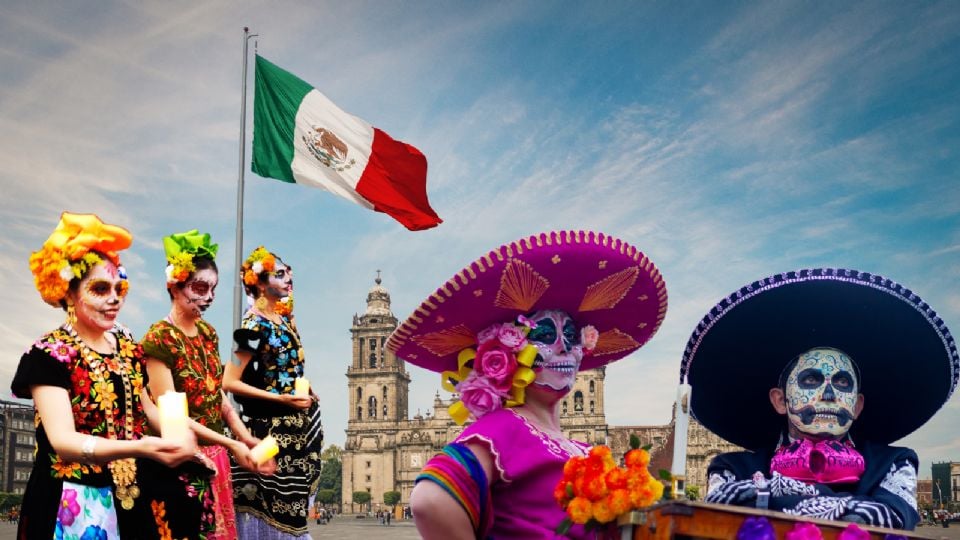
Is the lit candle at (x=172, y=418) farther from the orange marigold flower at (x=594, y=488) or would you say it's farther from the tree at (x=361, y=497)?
the tree at (x=361, y=497)

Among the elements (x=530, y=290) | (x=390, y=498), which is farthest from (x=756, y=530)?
(x=390, y=498)

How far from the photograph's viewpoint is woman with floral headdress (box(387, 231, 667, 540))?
3.27 meters

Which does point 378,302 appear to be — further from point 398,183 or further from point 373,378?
point 398,183

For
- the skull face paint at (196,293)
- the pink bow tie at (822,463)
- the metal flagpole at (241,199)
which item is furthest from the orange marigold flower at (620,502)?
the metal flagpole at (241,199)

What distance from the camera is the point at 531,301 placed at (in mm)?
3729

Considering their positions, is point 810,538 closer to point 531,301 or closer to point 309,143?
point 531,301

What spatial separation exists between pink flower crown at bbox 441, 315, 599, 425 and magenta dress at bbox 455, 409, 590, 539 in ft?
0.60

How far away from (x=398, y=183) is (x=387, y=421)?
91725mm

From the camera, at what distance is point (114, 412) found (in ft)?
13.4

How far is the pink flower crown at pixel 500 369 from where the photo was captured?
3.63 m

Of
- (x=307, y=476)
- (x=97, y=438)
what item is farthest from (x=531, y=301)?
(x=307, y=476)

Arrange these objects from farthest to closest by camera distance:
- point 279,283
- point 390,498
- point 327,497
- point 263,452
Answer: point 327,497, point 390,498, point 279,283, point 263,452

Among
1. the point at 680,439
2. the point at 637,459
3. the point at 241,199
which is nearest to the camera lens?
the point at 680,439

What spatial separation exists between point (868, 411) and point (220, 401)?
10.9 ft
